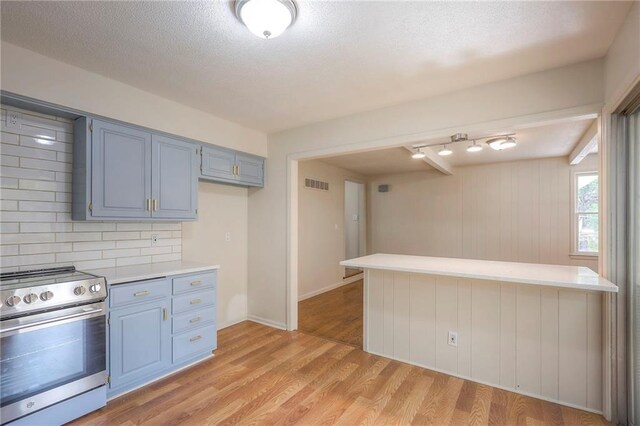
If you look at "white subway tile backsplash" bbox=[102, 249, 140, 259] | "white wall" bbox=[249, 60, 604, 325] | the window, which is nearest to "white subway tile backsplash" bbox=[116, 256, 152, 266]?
"white subway tile backsplash" bbox=[102, 249, 140, 259]

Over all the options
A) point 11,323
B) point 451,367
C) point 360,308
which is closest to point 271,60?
point 11,323

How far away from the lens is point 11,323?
1.76 meters

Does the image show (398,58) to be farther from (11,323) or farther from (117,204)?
(11,323)

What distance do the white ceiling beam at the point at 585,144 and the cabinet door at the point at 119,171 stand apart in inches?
171

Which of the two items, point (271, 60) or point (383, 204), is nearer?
point (271, 60)

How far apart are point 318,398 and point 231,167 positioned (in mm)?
2472

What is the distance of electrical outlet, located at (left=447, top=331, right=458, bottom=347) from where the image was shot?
8.68 ft

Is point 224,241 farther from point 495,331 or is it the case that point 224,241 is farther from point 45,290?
point 495,331

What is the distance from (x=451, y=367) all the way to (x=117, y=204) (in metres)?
3.08

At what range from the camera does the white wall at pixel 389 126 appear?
230 centimetres

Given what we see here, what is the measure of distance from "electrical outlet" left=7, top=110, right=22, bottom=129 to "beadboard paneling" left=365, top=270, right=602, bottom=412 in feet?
9.97

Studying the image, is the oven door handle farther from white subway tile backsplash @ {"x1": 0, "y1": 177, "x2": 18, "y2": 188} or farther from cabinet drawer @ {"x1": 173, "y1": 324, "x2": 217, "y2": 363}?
white subway tile backsplash @ {"x1": 0, "y1": 177, "x2": 18, "y2": 188}

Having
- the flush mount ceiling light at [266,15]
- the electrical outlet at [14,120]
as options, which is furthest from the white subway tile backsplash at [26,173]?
the flush mount ceiling light at [266,15]

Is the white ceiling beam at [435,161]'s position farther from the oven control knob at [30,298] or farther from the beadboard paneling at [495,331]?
the oven control knob at [30,298]
